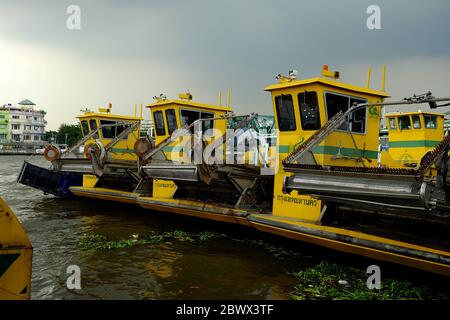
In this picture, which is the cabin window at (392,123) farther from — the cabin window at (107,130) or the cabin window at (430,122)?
the cabin window at (107,130)

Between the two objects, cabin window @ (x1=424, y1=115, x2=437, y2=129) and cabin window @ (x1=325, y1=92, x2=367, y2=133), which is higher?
cabin window @ (x1=424, y1=115, x2=437, y2=129)

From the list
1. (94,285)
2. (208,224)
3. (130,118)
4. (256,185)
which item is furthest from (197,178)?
(130,118)

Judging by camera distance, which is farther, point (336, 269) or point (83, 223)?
point (83, 223)

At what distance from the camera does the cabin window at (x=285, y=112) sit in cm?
→ 848

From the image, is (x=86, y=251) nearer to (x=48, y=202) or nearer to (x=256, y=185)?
(x=256, y=185)

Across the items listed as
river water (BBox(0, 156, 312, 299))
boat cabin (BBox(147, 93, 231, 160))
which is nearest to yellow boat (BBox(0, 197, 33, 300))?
river water (BBox(0, 156, 312, 299))

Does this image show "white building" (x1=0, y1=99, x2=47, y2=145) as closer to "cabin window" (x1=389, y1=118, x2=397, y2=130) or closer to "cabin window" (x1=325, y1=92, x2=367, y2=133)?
"cabin window" (x1=389, y1=118, x2=397, y2=130)

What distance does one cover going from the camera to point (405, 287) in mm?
5754

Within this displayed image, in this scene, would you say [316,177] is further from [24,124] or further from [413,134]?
[24,124]

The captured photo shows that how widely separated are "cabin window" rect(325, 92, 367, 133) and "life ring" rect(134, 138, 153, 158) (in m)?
4.81

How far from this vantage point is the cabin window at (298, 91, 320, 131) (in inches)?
317

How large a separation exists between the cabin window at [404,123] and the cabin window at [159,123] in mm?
9713

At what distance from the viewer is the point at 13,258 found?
2.86m

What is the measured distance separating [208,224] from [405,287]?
5.54 m
